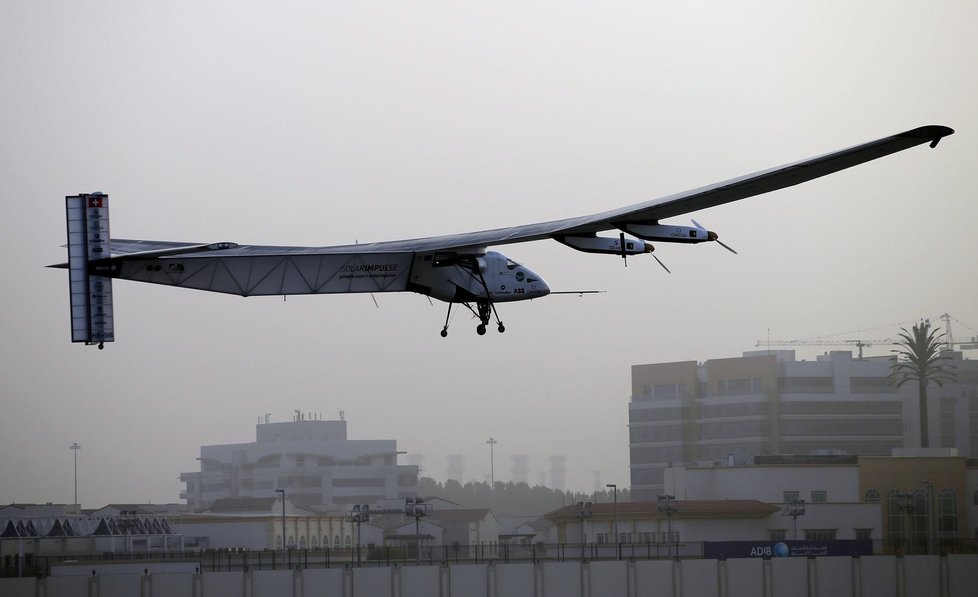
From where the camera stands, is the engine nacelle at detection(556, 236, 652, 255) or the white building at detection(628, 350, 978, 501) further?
the white building at detection(628, 350, 978, 501)

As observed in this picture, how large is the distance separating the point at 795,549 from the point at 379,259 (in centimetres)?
4907

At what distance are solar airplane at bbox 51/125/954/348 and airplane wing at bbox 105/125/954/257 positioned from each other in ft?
0.16

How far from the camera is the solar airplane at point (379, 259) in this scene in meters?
46.3

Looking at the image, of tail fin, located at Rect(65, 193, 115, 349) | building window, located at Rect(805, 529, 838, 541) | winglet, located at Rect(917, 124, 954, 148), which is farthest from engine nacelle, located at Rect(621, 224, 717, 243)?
building window, located at Rect(805, 529, 838, 541)

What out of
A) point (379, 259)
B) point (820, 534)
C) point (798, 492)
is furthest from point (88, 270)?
point (798, 492)

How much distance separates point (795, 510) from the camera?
322 feet

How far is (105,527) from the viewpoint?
9112 centimetres

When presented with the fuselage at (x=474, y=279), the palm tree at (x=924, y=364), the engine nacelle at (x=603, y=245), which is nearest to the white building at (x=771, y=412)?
the palm tree at (x=924, y=364)

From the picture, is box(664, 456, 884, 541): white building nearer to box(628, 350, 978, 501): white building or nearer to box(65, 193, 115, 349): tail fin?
box(628, 350, 978, 501): white building

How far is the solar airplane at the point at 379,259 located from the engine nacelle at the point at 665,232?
0.03m

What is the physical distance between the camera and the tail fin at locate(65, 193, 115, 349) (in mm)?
46406

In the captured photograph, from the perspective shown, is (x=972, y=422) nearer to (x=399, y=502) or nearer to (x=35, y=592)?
(x=399, y=502)

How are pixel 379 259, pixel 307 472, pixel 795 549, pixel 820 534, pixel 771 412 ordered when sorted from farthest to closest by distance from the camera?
1. pixel 771 412
2. pixel 307 472
3. pixel 820 534
4. pixel 795 549
5. pixel 379 259

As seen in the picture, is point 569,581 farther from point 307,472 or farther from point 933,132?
point 307,472
